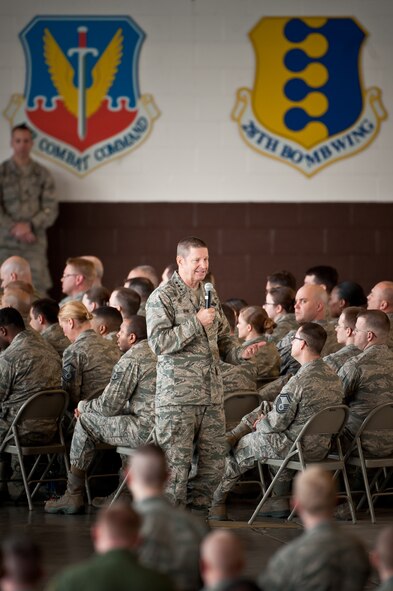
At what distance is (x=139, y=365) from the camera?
794 cm

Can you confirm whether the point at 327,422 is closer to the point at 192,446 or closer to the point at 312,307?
the point at 192,446

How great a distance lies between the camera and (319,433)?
7.50 metres

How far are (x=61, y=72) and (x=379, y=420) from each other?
6705 millimetres

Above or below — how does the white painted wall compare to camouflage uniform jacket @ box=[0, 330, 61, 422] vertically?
above

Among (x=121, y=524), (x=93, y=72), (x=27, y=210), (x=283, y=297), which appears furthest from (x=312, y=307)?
(x=121, y=524)

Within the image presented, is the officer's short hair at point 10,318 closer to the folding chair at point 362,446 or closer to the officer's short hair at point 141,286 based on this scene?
the officer's short hair at point 141,286

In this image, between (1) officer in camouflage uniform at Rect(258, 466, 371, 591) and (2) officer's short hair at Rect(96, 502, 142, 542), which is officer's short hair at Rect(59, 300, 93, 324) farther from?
(2) officer's short hair at Rect(96, 502, 142, 542)

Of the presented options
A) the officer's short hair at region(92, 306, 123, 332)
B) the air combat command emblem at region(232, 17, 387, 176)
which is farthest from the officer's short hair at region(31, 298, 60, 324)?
the air combat command emblem at region(232, 17, 387, 176)

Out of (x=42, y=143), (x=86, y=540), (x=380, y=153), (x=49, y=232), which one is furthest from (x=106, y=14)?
(x=86, y=540)

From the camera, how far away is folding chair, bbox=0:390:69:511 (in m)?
8.09

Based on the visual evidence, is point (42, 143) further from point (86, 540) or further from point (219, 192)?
point (86, 540)

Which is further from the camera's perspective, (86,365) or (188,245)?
(86,365)

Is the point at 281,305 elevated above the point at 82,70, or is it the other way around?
the point at 82,70

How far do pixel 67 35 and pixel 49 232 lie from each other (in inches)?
82.6
